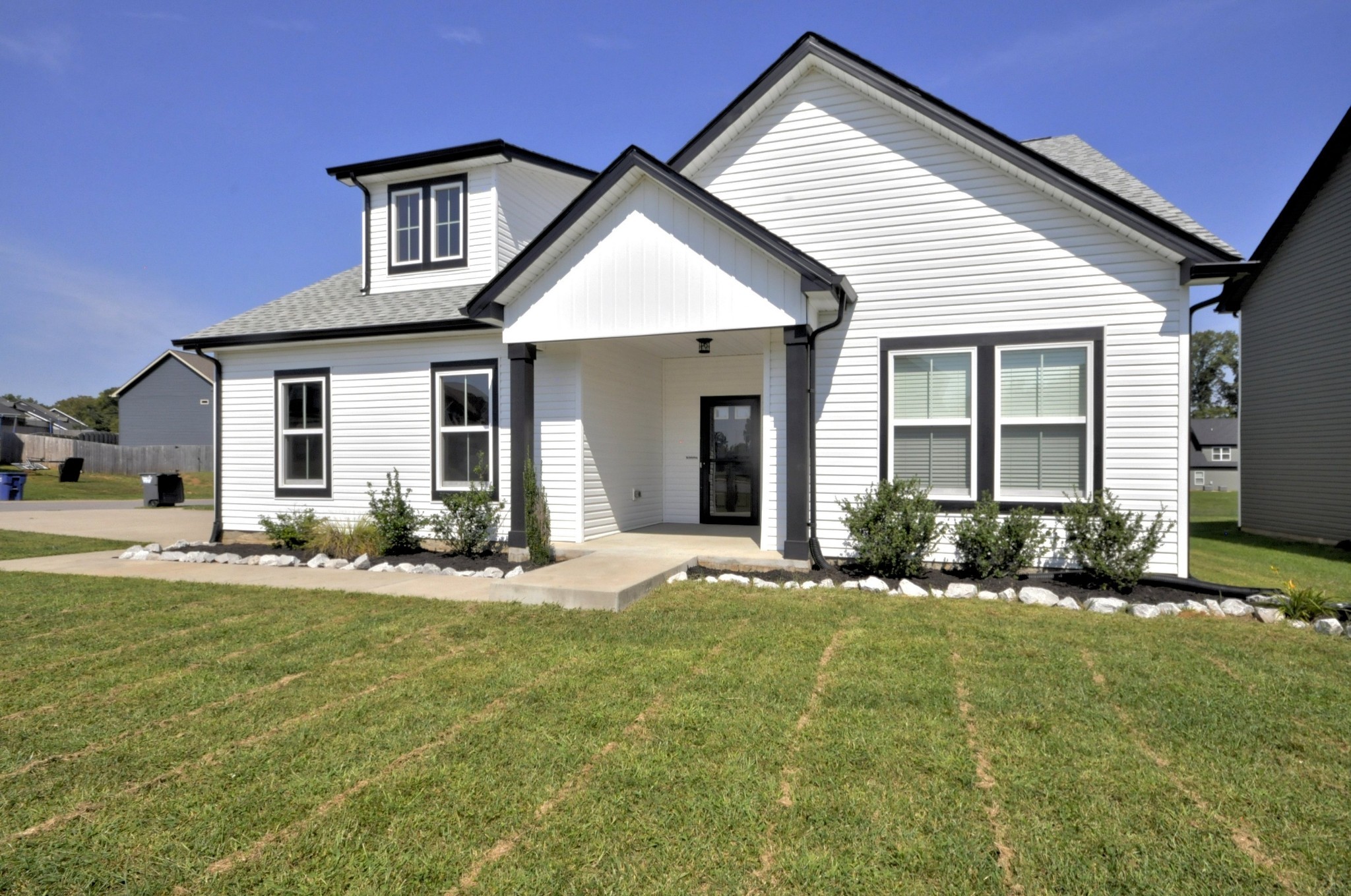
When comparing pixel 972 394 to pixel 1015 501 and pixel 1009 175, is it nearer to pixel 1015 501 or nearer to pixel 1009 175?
pixel 1015 501

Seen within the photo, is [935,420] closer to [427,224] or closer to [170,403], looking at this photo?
[427,224]

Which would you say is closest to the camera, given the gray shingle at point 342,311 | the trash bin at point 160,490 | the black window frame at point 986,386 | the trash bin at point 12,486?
the black window frame at point 986,386

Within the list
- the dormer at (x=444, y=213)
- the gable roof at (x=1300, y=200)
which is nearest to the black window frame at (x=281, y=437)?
the dormer at (x=444, y=213)

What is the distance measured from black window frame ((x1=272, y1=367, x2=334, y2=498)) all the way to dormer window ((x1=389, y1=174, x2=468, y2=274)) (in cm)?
234

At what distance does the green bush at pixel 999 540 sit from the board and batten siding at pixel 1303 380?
9073 mm

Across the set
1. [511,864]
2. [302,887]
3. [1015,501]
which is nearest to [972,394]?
[1015,501]

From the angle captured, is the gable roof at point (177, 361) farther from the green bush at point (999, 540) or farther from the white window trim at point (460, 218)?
the green bush at point (999, 540)

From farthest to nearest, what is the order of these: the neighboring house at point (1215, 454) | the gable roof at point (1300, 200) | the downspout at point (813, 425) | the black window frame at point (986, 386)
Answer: the neighboring house at point (1215, 454) < the gable roof at point (1300, 200) < the downspout at point (813, 425) < the black window frame at point (986, 386)

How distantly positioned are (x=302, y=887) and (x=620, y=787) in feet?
3.86

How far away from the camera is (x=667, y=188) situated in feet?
24.8

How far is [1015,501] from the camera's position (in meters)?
7.37

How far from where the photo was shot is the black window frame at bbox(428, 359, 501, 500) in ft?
31.1

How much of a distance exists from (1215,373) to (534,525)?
83094 mm

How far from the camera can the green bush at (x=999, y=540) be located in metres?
7.02
